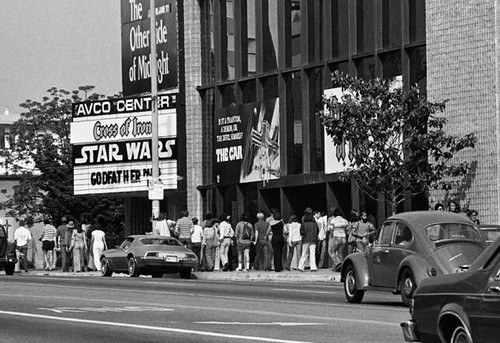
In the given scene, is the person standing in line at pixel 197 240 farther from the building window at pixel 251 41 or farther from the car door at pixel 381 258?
the car door at pixel 381 258

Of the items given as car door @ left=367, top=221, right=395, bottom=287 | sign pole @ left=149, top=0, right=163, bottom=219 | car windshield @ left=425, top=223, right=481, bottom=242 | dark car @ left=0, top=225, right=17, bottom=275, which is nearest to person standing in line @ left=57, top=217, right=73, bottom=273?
dark car @ left=0, top=225, right=17, bottom=275

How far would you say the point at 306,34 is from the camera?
42.2 m

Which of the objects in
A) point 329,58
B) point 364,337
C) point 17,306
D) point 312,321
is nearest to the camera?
point 364,337

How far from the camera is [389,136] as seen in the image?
A: 3378 centimetres

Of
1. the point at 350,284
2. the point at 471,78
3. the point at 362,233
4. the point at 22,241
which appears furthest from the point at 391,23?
the point at 350,284

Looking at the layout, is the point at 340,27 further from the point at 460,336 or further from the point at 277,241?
the point at 460,336

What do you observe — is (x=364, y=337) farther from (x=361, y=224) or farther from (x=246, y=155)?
(x=246, y=155)

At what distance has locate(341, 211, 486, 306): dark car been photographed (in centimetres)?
2127

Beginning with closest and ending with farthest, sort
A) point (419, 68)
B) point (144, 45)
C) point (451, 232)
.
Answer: point (451, 232) → point (419, 68) → point (144, 45)

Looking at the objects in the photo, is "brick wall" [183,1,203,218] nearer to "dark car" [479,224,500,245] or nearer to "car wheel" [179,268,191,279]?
"car wheel" [179,268,191,279]

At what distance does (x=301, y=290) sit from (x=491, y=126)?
9602 millimetres

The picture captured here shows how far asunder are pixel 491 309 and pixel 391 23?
27753 millimetres

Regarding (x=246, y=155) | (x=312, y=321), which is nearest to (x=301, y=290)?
(x=312, y=321)

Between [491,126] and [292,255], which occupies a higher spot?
[491,126]
